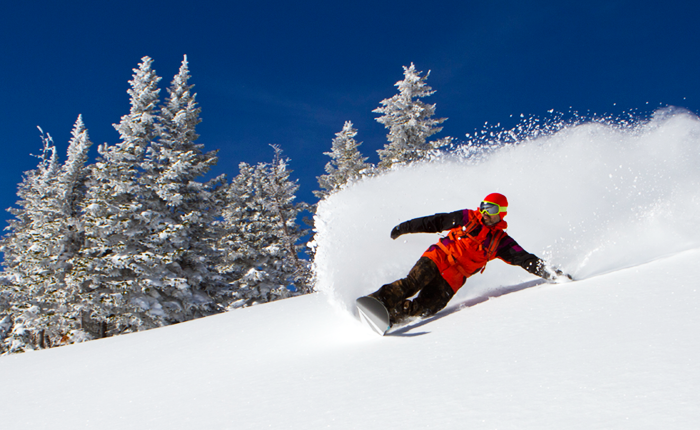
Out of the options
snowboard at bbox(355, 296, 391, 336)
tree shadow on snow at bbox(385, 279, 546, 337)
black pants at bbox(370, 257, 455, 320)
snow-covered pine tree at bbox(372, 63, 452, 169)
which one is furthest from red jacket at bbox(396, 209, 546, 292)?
snow-covered pine tree at bbox(372, 63, 452, 169)

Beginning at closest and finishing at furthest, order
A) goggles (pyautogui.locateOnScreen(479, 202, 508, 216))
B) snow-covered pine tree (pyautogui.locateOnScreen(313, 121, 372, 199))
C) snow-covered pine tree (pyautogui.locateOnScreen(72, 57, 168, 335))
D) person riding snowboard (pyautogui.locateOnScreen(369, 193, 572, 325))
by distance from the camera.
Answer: person riding snowboard (pyautogui.locateOnScreen(369, 193, 572, 325))
goggles (pyautogui.locateOnScreen(479, 202, 508, 216))
snow-covered pine tree (pyautogui.locateOnScreen(72, 57, 168, 335))
snow-covered pine tree (pyautogui.locateOnScreen(313, 121, 372, 199))

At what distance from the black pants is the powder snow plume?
80cm

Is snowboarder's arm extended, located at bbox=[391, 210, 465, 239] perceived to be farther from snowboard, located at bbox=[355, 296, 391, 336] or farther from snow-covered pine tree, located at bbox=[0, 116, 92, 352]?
snow-covered pine tree, located at bbox=[0, 116, 92, 352]

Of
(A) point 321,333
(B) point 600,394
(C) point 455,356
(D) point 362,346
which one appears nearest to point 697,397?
(B) point 600,394

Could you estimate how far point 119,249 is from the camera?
569 inches

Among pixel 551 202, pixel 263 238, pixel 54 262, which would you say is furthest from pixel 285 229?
pixel 551 202

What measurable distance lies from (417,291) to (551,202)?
3.71 meters

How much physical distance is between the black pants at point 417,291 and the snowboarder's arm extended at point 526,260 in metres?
0.74

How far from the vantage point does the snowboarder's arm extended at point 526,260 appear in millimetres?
4023

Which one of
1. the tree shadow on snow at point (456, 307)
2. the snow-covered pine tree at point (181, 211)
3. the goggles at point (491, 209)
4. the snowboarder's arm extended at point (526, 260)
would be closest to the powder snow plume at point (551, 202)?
the tree shadow on snow at point (456, 307)

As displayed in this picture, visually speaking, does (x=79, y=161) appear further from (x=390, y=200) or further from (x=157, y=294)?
(x=390, y=200)

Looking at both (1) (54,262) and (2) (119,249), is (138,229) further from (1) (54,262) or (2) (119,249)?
(1) (54,262)

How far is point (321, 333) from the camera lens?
4.26 meters

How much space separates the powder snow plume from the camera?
191 inches
